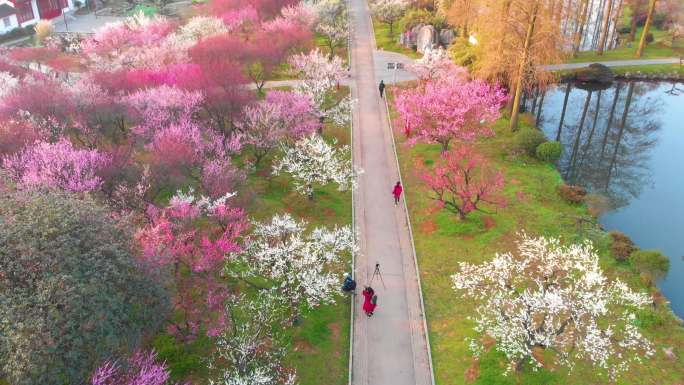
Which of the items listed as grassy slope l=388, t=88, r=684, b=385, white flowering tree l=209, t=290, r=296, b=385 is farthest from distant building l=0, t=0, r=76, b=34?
white flowering tree l=209, t=290, r=296, b=385

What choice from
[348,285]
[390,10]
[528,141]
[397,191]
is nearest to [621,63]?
[528,141]

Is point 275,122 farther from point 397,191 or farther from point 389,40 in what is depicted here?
point 389,40

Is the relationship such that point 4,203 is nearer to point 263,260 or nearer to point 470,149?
point 263,260

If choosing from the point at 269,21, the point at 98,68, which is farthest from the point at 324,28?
the point at 98,68

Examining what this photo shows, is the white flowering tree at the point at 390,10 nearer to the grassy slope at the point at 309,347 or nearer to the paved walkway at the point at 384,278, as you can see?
the paved walkway at the point at 384,278

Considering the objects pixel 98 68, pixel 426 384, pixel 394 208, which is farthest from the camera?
pixel 98 68

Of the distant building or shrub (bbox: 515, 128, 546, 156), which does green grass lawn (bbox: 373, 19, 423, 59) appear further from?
the distant building
